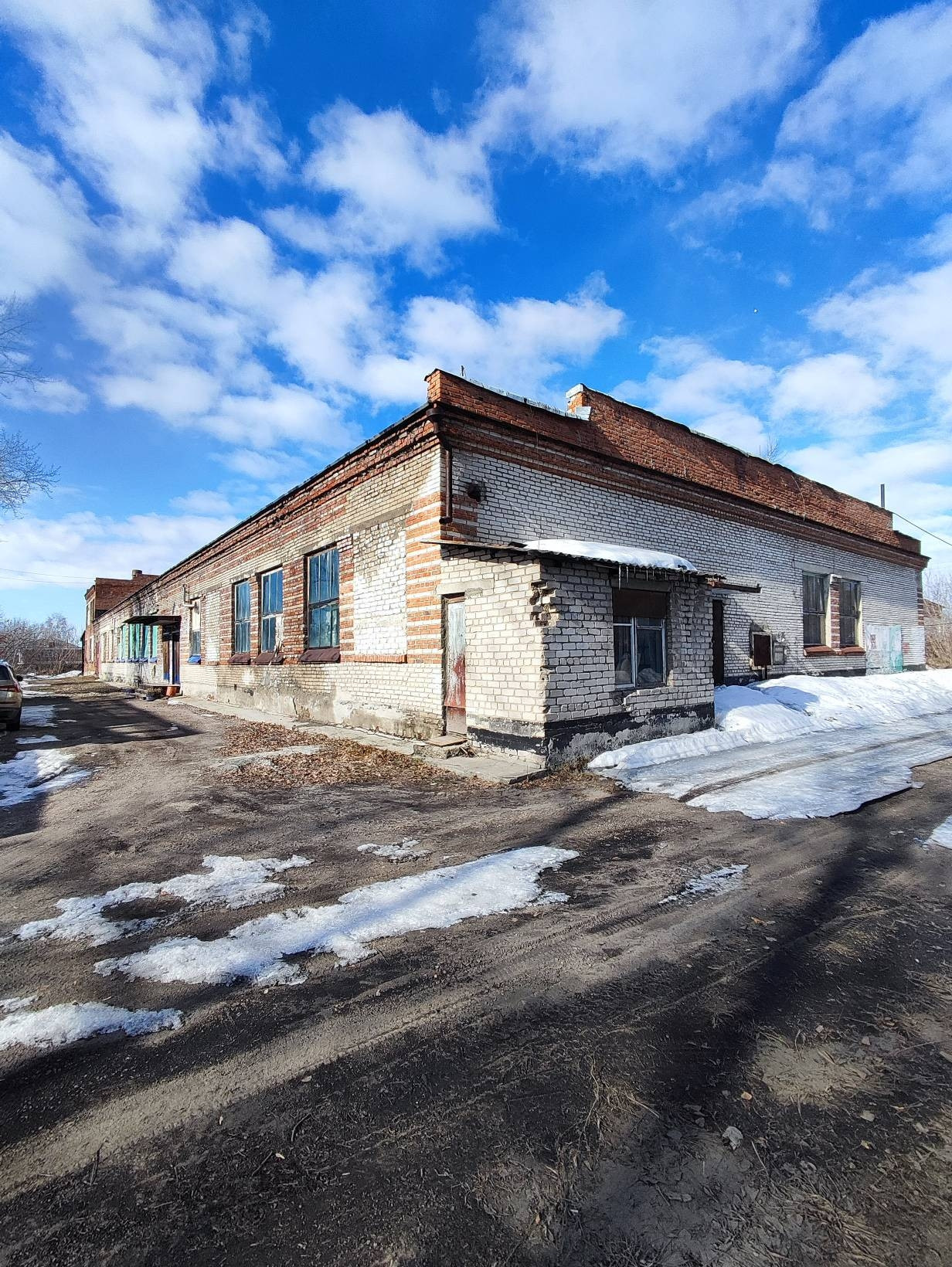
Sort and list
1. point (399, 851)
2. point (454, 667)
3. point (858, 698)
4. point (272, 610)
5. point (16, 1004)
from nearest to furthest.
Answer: point (16, 1004) < point (399, 851) < point (454, 667) < point (858, 698) < point (272, 610)

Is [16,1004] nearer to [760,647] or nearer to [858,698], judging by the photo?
[858,698]

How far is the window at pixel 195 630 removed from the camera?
21.3 m

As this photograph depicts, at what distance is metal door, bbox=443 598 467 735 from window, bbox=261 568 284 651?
713 centimetres

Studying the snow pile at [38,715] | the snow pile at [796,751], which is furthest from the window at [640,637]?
the snow pile at [38,715]

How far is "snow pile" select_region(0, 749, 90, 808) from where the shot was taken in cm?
690

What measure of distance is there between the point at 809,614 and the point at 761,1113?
17.7 meters

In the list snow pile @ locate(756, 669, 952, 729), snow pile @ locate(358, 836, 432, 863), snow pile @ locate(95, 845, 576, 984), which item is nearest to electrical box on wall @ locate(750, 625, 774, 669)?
snow pile @ locate(756, 669, 952, 729)

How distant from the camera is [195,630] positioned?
21.8 m

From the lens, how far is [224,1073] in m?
2.19

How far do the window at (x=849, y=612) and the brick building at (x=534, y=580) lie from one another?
0.33ft

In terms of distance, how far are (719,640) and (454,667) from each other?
310 inches

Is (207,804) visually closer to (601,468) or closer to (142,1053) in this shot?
(142,1053)

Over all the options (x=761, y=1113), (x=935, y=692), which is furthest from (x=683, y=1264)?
(x=935, y=692)

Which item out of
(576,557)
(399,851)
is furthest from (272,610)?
(399,851)
